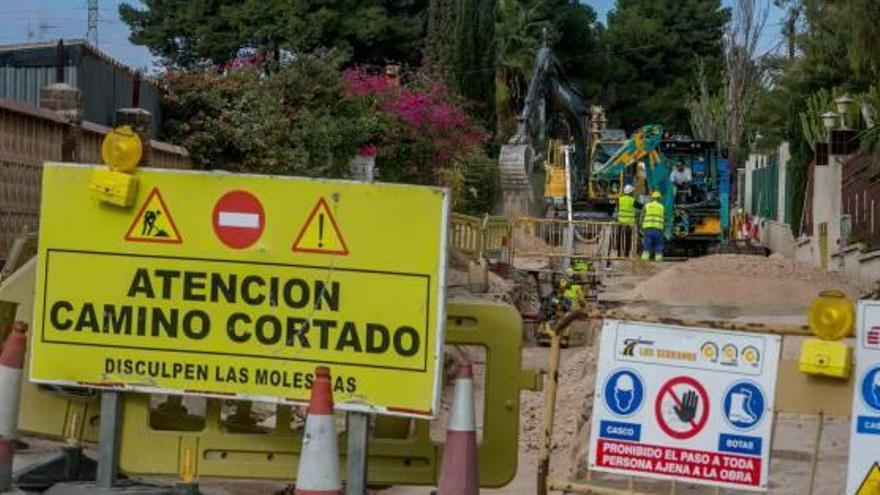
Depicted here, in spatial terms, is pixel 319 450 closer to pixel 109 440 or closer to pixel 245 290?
pixel 245 290

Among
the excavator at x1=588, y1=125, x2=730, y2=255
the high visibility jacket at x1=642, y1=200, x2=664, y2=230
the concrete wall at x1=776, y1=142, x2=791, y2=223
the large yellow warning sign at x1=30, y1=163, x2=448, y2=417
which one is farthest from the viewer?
the concrete wall at x1=776, y1=142, x2=791, y2=223

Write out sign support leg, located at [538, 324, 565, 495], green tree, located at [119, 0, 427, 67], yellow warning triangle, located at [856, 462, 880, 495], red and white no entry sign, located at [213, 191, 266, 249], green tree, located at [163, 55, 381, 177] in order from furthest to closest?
green tree, located at [119, 0, 427, 67] < green tree, located at [163, 55, 381, 177] < sign support leg, located at [538, 324, 565, 495] < red and white no entry sign, located at [213, 191, 266, 249] < yellow warning triangle, located at [856, 462, 880, 495]

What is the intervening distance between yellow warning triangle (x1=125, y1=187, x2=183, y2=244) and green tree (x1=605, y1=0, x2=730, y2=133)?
69.5 metres

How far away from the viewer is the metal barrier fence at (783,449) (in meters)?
6.46

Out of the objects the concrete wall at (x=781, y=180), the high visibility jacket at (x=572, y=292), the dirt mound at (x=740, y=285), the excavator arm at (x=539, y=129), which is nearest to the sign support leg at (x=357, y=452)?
the high visibility jacket at (x=572, y=292)

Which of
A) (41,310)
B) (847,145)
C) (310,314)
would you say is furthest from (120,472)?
(847,145)

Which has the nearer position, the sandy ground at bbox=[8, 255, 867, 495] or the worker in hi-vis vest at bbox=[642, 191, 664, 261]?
the sandy ground at bbox=[8, 255, 867, 495]

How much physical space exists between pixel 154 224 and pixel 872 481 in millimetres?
3488

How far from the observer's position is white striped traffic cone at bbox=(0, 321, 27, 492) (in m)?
7.18

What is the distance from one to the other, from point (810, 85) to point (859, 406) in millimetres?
36474

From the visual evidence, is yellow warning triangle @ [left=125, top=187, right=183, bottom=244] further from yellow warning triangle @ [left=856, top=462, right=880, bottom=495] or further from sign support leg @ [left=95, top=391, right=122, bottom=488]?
yellow warning triangle @ [left=856, top=462, right=880, bottom=495]

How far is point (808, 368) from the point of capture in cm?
641

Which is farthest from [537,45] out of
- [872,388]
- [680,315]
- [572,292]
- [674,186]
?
[872,388]

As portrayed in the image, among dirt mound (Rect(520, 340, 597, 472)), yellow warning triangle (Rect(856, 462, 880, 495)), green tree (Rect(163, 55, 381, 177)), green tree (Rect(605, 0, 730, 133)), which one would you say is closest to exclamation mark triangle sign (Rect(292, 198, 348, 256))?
yellow warning triangle (Rect(856, 462, 880, 495))
